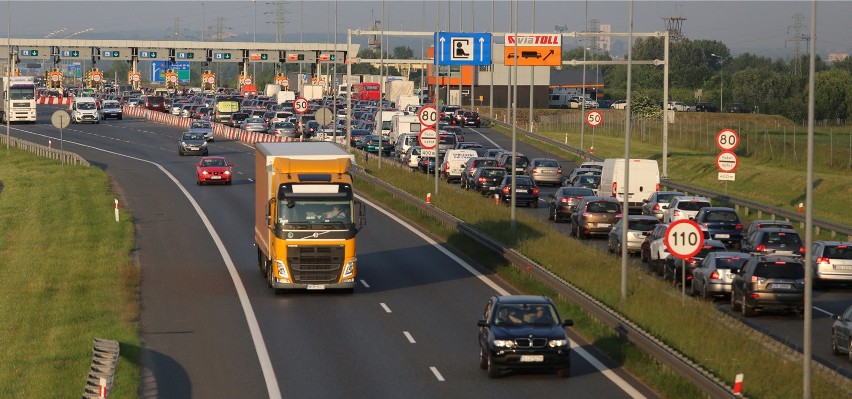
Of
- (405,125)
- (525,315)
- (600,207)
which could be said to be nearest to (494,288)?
Answer: (525,315)

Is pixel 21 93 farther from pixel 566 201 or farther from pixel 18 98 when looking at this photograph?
pixel 566 201

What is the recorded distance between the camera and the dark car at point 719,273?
36.6 meters

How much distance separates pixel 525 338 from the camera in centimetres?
2462

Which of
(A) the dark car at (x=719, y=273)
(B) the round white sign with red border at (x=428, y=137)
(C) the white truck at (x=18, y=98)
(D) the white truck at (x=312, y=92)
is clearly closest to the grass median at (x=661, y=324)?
(A) the dark car at (x=719, y=273)

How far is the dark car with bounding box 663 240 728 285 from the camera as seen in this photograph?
3906 centimetres

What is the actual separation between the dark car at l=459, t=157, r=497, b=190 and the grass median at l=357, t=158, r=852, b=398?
20560 millimetres

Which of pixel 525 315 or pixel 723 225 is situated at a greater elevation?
pixel 525 315

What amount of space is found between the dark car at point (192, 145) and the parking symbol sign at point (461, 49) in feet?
76.1

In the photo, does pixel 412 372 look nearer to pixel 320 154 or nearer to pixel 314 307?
pixel 314 307

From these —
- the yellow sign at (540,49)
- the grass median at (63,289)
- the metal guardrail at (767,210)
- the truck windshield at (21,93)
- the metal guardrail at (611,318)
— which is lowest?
the grass median at (63,289)

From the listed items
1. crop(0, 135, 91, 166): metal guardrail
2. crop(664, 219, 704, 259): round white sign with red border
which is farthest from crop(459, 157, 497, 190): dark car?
crop(664, 219, 704, 259): round white sign with red border

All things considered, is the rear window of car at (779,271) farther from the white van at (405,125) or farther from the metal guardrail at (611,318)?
the white van at (405,125)

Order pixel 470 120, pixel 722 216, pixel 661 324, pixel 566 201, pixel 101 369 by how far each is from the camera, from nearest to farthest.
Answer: pixel 101 369 → pixel 661 324 → pixel 722 216 → pixel 566 201 → pixel 470 120

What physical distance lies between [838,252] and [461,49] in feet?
104
